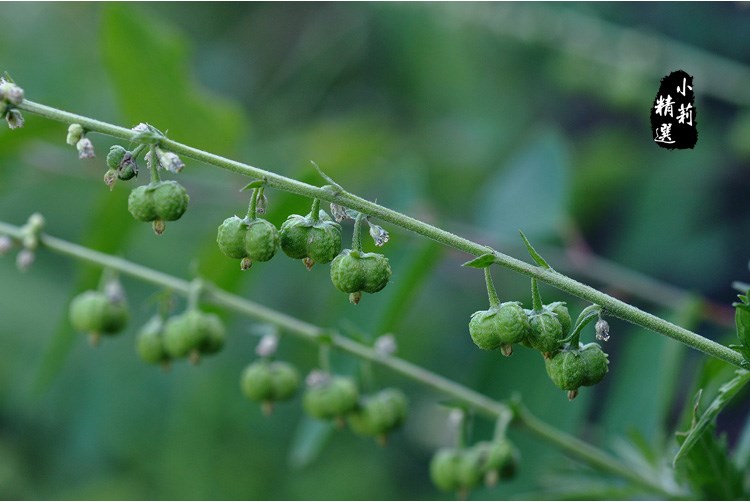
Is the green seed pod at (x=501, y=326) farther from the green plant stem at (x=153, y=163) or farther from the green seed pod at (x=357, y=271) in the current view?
the green plant stem at (x=153, y=163)

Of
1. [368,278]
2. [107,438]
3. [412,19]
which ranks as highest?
[412,19]

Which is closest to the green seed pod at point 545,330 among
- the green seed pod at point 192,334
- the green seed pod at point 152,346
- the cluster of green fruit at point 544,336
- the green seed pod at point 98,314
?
the cluster of green fruit at point 544,336

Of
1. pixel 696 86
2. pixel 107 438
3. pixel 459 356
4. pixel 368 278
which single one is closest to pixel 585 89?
pixel 696 86

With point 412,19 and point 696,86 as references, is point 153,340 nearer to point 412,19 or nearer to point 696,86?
point 696,86

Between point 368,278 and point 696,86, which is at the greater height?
point 696,86

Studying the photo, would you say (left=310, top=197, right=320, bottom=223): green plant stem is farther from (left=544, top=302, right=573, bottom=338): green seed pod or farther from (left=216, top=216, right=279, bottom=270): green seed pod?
(left=544, top=302, right=573, bottom=338): green seed pod
